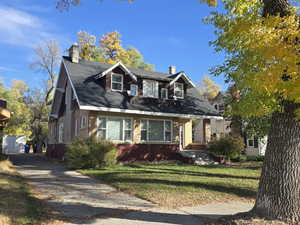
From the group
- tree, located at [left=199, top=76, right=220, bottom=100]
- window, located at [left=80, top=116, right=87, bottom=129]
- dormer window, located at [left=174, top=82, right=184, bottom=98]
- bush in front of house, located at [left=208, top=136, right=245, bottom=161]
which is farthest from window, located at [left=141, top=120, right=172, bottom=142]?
tree, located at [left=199, top=76, right=220, bottom=100]

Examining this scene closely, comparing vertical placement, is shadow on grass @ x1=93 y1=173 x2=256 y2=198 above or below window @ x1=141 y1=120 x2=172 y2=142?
below

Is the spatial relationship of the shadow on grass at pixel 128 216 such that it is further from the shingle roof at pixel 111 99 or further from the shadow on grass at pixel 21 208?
the shingle roof at pixel 111 99

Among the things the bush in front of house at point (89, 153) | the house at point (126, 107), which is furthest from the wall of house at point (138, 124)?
the bush in front of house at point (89, 153)

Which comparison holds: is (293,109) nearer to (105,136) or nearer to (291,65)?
(291,65)

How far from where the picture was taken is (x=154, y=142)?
1886 centimetres

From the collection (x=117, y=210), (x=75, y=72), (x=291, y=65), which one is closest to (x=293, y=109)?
(x=291, y=65)

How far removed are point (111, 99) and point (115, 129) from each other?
2052 mm

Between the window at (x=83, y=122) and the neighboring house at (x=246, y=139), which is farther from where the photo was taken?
the neighboring house at (x=246, y=139)

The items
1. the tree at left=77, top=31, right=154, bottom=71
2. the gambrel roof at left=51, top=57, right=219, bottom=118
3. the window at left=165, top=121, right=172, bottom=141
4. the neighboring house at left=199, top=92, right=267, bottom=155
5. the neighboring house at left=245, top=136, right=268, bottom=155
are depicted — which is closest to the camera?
the gambrel roof at left=51, top=57, right=219, bottom=118

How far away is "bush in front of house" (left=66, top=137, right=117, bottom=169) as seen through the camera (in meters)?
14.0

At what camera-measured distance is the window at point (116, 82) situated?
61.0ft

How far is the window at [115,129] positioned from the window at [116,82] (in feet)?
8.08

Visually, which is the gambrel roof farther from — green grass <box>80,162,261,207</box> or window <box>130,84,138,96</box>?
green grass <box>80,162,261,207</box>

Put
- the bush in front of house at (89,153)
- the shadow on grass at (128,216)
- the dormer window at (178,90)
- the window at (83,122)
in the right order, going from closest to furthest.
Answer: the shadow on grass at (128,216) → the bush in front of house at (89,153) → the window at (83,122) → the dormer window at (178,90)
